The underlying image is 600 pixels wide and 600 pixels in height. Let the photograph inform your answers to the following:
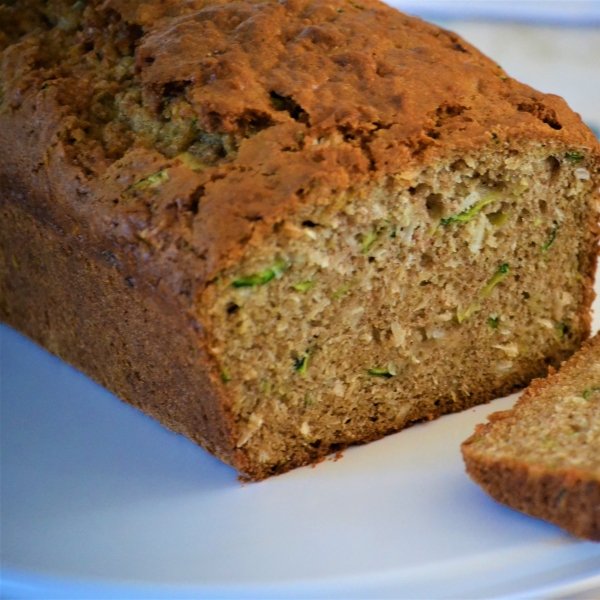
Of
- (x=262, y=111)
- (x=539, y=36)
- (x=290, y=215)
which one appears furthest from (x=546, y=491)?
(x=539, y=36)

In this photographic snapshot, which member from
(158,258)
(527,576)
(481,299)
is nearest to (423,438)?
(481,299)

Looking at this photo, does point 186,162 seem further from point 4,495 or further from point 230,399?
point 4,495

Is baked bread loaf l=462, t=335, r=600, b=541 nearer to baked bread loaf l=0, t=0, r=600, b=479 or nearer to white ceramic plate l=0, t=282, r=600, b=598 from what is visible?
white ceramic plate l=0, t=282, r=600, b=598

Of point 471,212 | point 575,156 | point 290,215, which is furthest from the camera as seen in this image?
point 575,156

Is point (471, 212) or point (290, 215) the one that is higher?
point (290, 215)

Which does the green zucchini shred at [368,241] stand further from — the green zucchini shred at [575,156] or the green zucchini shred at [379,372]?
the green zucchini shred at [575,156]

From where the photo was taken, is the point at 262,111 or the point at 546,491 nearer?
the point at 546,491

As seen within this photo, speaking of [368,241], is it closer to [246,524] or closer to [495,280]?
[495,280]

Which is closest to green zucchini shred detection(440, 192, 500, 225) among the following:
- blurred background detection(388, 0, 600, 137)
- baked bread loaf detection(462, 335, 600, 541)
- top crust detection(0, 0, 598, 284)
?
top crust detection(0, 0, 598, 284)
